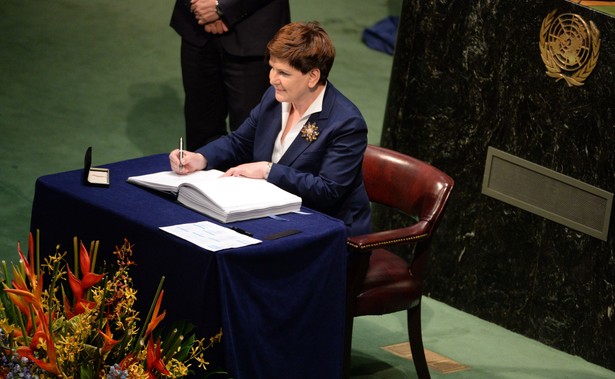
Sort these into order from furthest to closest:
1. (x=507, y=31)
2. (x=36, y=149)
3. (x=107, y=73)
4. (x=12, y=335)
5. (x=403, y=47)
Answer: (x=107, y=73)
(x=36, y=149)
(x=403, y=47)
(x=507, y=31)
(x=12, y=335)

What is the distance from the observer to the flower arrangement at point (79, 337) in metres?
3.03

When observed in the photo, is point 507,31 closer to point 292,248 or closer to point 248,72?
point 248,72

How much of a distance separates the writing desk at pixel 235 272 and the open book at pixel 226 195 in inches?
1.5

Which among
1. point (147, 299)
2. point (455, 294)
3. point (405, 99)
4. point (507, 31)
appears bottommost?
point (455, 294)

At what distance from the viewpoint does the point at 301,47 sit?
405 centimetres

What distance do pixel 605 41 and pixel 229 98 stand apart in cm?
178

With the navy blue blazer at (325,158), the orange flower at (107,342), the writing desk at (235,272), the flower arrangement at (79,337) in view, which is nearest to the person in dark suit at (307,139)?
the navy blue blazer at (325,158)

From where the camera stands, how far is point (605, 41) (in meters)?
4.64

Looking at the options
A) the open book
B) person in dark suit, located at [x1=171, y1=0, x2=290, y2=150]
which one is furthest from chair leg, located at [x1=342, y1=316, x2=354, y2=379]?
person in dark suit, located at [x1=171, y1=0, x2=290, y2=150]


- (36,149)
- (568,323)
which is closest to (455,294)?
(568,323)

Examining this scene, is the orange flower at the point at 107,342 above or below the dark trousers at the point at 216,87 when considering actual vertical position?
below

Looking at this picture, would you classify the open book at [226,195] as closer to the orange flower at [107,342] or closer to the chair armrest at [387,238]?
the chair armrest at [387,238]

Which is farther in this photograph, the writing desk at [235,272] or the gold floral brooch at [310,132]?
the gold floral brooch at [310,132]

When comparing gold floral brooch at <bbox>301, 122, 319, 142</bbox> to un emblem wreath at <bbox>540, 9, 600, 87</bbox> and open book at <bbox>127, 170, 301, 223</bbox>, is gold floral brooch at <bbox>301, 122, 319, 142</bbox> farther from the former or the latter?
un emblem wreath at <bbox>540, 9, 600, 87</bbox>
